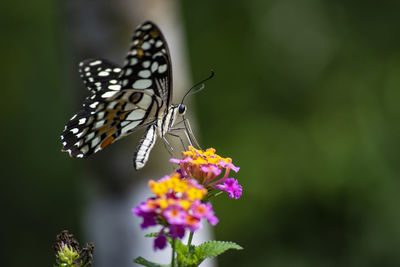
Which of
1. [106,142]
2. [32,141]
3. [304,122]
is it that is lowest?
[106,142]

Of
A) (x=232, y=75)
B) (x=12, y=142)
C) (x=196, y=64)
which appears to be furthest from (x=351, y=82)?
(x=12, y=142)

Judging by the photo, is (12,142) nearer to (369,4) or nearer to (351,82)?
(351,82)

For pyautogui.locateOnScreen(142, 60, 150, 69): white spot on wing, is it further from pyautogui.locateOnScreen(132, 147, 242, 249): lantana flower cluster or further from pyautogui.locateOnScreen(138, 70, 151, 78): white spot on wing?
pyautogui.locateOnScreen(132, 147, 242, 249): lantana flower cluster

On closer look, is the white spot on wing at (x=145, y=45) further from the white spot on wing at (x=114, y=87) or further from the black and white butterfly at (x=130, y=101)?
the white spot on wing at (x=114, y=87)

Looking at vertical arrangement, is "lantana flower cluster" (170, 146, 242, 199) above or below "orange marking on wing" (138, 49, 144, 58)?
below

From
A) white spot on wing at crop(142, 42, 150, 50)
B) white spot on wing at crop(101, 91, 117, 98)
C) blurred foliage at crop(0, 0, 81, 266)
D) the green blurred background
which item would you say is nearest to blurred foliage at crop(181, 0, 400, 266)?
the green blurred background

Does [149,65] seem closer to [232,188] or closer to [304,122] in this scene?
[232,188]

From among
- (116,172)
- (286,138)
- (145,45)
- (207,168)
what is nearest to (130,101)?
(145,45)
